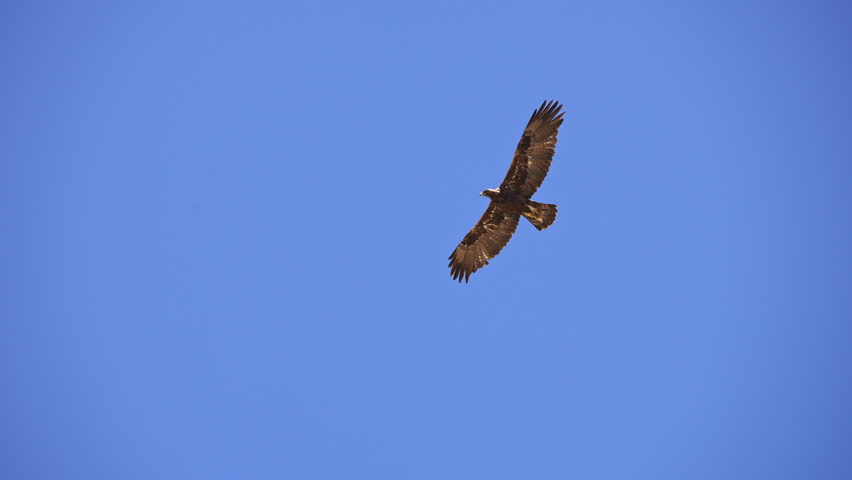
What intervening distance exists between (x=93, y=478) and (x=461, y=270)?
78.1 meters

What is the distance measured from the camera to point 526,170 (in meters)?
18.2

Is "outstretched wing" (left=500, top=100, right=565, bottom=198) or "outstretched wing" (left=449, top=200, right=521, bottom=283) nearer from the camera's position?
"outstretched wing" (left=500, top=100, right=565, bottom=198)

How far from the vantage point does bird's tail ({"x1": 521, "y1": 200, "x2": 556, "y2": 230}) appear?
18578 millimetres

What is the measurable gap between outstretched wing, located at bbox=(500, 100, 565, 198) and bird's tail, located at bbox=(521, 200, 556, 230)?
2.28 feet

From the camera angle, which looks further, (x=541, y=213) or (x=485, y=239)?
(x=485, y=239)

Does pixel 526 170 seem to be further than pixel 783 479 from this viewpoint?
No

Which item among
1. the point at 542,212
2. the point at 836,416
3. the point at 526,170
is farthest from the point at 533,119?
the point at 836,416

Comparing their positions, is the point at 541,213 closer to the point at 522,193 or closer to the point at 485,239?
the point at 522,193

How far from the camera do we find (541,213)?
735 inches

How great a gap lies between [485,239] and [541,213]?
2079 millimetres

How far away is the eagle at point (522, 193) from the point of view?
18.0 meters

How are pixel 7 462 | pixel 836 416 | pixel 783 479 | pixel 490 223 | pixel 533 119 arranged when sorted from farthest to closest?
pixel 7 462 < pixel 836 416 < pixel 783 479 < pixel 490 223 < pixel 533 119

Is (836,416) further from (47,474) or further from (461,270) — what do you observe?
(47,474)

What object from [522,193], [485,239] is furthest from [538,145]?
[485,239]
